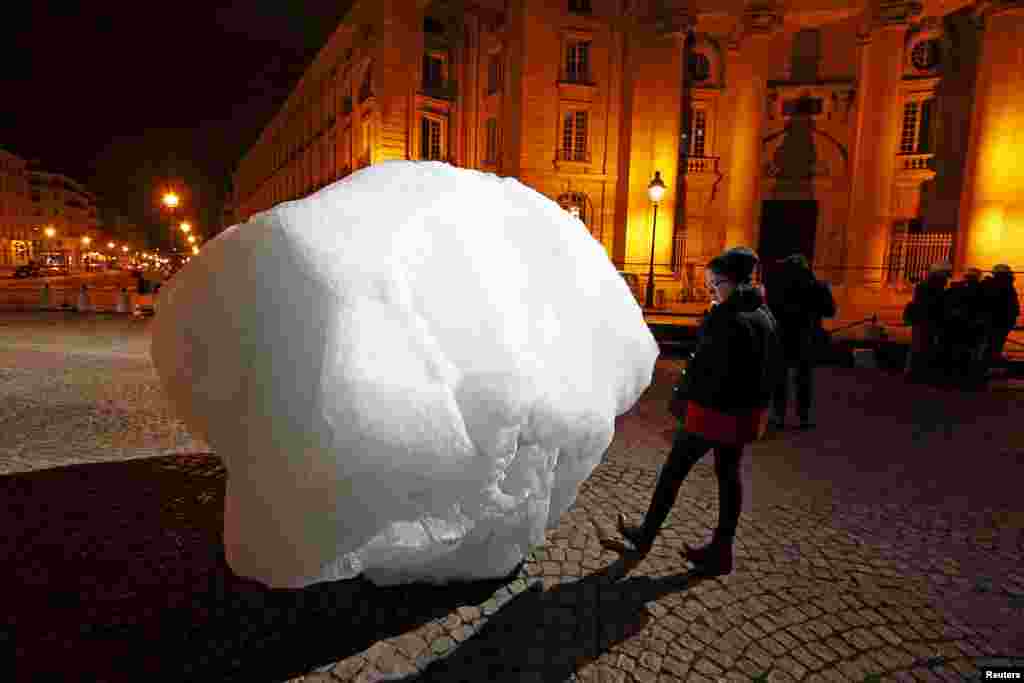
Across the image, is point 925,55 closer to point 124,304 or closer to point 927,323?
point 927,323

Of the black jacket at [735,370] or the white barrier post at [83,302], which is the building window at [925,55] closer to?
the black jacket at [735,370]

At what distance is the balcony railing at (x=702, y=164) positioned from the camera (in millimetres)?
24984

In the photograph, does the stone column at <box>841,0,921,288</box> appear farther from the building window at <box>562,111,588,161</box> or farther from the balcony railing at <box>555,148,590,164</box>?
the building window at <box>562,111,588,161</box>

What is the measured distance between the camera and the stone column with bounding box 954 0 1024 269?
18.9 metres

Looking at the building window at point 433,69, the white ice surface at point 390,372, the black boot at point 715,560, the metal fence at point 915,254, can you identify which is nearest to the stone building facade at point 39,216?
the building window at point 433,69

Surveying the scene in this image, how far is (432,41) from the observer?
1174 inches

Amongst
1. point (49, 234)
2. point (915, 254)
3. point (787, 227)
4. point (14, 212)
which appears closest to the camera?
point (915, 254)

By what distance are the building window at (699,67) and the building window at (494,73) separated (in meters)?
8.27

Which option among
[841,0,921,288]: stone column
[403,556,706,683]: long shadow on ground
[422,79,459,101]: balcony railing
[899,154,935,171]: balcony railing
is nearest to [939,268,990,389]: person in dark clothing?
[403,556,706,683]: long shadow on ground

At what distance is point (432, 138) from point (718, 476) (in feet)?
94.1

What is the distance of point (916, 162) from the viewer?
75.8ft

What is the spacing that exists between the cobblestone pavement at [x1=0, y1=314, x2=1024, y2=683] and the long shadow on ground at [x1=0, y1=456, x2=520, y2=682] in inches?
0.5

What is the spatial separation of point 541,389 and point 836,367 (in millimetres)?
10637

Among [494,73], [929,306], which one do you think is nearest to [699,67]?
[494,73]
